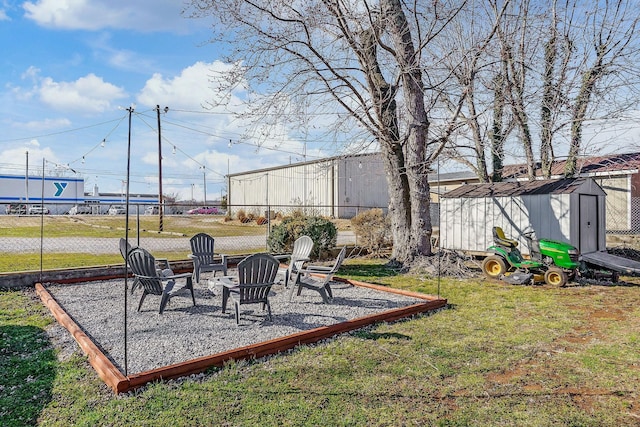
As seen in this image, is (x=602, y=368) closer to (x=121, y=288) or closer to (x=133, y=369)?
(x=133, y=369)

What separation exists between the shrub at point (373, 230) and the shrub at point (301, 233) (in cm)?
118

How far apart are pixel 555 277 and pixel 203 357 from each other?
22.9 feet

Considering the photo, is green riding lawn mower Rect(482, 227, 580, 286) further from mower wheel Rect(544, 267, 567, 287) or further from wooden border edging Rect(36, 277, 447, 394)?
wooden border edging Rect(36, 277, 447, 394)

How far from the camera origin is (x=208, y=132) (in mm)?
25469

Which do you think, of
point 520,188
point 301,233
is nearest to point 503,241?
point 520,188

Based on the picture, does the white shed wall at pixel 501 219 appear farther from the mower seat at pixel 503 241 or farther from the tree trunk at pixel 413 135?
the tree trunk at pixel 413 135

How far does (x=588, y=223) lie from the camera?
9.61 metres

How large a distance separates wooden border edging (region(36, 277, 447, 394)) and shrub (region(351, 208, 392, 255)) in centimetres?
561

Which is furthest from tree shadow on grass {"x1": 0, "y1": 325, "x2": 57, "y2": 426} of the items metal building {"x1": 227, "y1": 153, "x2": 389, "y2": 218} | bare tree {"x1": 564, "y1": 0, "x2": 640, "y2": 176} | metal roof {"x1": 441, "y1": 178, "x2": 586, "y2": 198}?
metal building {"x1": 227, "y1": 153, "x2": 389, "y2": 218}

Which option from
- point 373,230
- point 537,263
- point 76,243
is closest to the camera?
point 537,263

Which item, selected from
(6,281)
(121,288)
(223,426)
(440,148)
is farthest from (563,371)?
(6,281)

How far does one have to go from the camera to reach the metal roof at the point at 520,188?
923 centimetres

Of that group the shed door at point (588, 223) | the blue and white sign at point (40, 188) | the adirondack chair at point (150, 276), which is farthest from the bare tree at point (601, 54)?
the blue and white sign at point (40, 188)

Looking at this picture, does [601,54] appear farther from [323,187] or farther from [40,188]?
[40,188]
